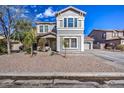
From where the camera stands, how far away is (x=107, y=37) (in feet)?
95.5

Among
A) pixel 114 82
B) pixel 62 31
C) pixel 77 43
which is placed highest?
pixel 62 31

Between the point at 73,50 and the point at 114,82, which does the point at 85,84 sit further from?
the point at 73,50

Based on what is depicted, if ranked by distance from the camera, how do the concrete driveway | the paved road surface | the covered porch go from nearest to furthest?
1. the paved road surface
2. the concrete driveway
3. the covered porch

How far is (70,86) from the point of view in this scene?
6.85 meters

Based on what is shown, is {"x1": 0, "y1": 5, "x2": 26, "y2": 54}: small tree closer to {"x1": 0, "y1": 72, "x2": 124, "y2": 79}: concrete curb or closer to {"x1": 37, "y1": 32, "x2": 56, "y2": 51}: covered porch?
{"x1": 37, "y1": 32, "x2": 56, "y2": 51}: covered porch

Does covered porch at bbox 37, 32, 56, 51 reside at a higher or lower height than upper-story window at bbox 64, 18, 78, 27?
lower

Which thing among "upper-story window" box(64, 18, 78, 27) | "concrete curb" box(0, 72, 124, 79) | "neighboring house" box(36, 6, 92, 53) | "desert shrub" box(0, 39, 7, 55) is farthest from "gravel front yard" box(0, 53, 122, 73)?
"upper-story window" box(64, 18, 78, 27)

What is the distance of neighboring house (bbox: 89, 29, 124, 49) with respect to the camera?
1032 inches

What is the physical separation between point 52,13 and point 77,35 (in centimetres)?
391

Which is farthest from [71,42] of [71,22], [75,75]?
[75,75]

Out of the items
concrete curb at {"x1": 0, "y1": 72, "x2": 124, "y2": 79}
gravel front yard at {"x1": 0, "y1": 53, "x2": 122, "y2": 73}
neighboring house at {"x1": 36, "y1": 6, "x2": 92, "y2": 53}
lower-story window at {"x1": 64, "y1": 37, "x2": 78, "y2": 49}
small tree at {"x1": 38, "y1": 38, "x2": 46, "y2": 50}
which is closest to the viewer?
concrete curb at {"x1": 0, "y1": 72, "x2": 124, "y2": 79}

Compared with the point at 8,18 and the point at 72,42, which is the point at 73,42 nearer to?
the point at 72,42
